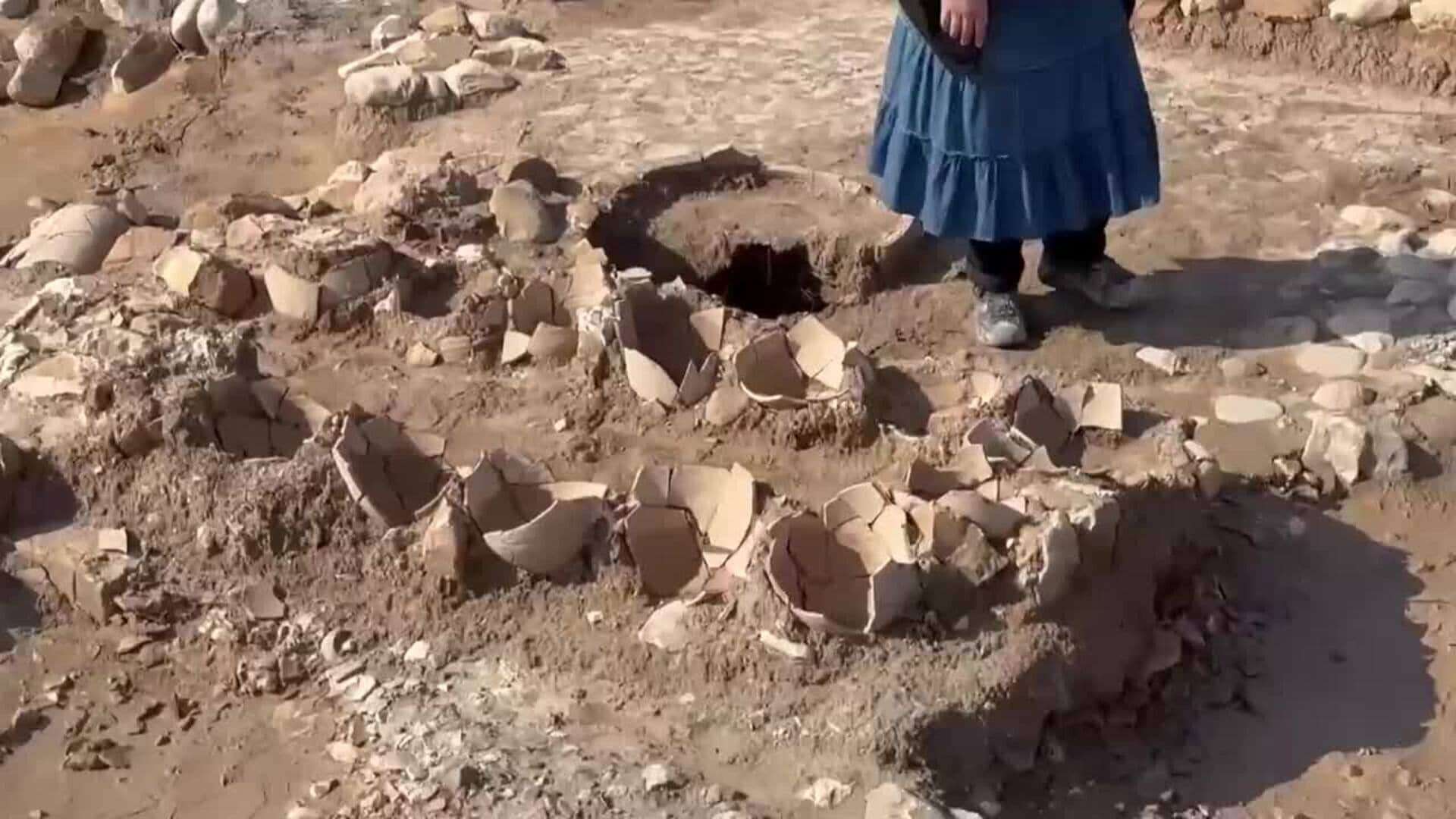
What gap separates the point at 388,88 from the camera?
5426 mm

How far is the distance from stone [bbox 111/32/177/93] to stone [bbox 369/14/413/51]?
0.75 metres

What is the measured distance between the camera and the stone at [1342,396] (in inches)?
149

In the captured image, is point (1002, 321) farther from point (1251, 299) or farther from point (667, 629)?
point (667, 629)

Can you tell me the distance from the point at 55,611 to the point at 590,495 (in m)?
1.05

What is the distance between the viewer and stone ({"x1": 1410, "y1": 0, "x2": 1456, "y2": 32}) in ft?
17.0

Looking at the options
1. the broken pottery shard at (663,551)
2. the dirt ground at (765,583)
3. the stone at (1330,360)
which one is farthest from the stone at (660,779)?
the stone at (1330,360)

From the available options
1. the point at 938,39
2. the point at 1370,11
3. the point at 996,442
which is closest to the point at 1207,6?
the point at 1370,11

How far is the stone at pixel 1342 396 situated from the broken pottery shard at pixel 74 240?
2912mm

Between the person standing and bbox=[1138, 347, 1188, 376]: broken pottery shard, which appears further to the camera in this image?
bbox=[1138, 347, 1188, 376]: broken pottery shard

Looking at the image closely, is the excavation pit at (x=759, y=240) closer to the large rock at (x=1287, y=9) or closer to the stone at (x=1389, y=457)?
the stone at (x=1389, y=457)

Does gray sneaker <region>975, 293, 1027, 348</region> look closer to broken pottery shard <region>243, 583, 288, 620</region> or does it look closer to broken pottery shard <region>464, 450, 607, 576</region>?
broken pottery shard <region>464, 450, 607, 576</region>

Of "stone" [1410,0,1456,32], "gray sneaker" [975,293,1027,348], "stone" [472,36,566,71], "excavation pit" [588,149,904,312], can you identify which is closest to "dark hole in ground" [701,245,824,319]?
"excavation pit" [588,149,904,312]

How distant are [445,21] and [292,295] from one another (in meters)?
2.06

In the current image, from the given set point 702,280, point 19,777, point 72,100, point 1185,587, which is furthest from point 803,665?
point 72,100
